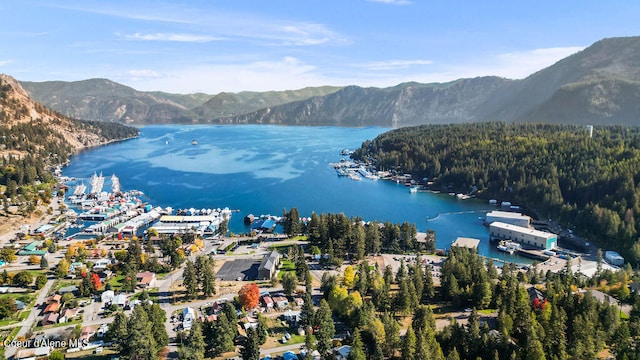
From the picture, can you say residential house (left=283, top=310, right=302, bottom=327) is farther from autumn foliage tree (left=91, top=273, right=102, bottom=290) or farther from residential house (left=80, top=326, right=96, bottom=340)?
autumn foliage tree (left=91, top=273, right=102, bottom=290)

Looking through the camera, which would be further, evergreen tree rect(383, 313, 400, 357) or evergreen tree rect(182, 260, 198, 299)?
evergreen tree rect(182, 260, 198, 299)

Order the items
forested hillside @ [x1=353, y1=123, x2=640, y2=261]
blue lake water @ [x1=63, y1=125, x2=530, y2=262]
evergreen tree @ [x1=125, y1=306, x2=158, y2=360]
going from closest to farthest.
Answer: evergreen tree @ [x1=125, y1=306, x2=158, y2=360]
forested hillside @ [x1=353, y1=123, x2=640, y2=261]
blue lake water @ [x1=63, y1=125, x2=530, y2=262]

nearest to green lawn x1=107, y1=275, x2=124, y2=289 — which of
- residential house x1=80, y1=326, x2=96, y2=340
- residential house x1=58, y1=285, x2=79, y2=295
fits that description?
residential house x1=58, y1=285, x2=79, y2=295

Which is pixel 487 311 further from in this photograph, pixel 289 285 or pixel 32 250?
pixel 32 250

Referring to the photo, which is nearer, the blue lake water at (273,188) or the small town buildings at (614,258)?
the small town buildings at (614,258)

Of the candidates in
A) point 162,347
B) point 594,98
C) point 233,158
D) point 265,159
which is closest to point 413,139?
point 265,159

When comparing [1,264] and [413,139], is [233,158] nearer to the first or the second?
[413,139]

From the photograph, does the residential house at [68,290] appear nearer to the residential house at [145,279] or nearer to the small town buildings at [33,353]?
the residential house at [145,279]

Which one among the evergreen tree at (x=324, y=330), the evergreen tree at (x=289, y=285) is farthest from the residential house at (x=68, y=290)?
the evergreen tree at (x=324, y=330)
